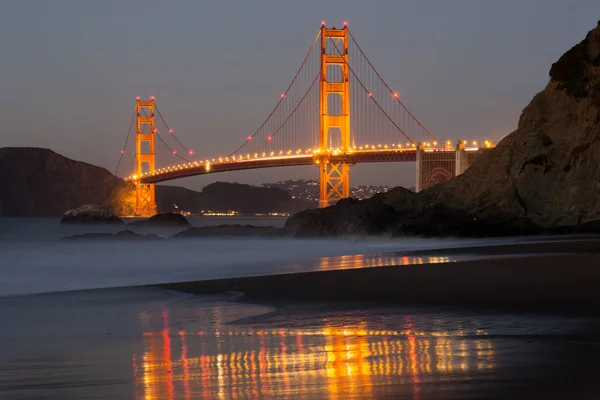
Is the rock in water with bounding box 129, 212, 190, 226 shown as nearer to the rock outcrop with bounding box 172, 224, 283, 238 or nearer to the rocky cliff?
the rock outcrop with bounding box 172, 224, 283, 238

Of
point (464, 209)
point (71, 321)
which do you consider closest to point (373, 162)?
point (464, 209)

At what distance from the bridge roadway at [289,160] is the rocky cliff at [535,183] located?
21462 mm

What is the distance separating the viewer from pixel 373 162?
56.2m

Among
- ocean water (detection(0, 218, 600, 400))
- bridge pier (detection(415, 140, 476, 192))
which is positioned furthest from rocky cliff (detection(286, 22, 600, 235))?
bridge pier (detection(415, 140, 476, 192))

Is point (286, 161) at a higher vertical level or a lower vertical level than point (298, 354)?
higher

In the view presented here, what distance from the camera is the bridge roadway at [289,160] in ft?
176

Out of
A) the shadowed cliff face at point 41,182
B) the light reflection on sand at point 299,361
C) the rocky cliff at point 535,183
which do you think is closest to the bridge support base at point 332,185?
the rocky cliff at point 535,183

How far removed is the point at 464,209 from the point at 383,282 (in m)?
17.2

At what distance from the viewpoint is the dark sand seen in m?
8.30

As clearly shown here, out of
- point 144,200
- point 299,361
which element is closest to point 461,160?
point 299,361

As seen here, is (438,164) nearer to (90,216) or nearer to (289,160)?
(289,160)

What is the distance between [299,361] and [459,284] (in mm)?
5166

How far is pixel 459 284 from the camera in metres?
9.93

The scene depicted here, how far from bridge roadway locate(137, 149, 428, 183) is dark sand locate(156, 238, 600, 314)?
3736 cm
